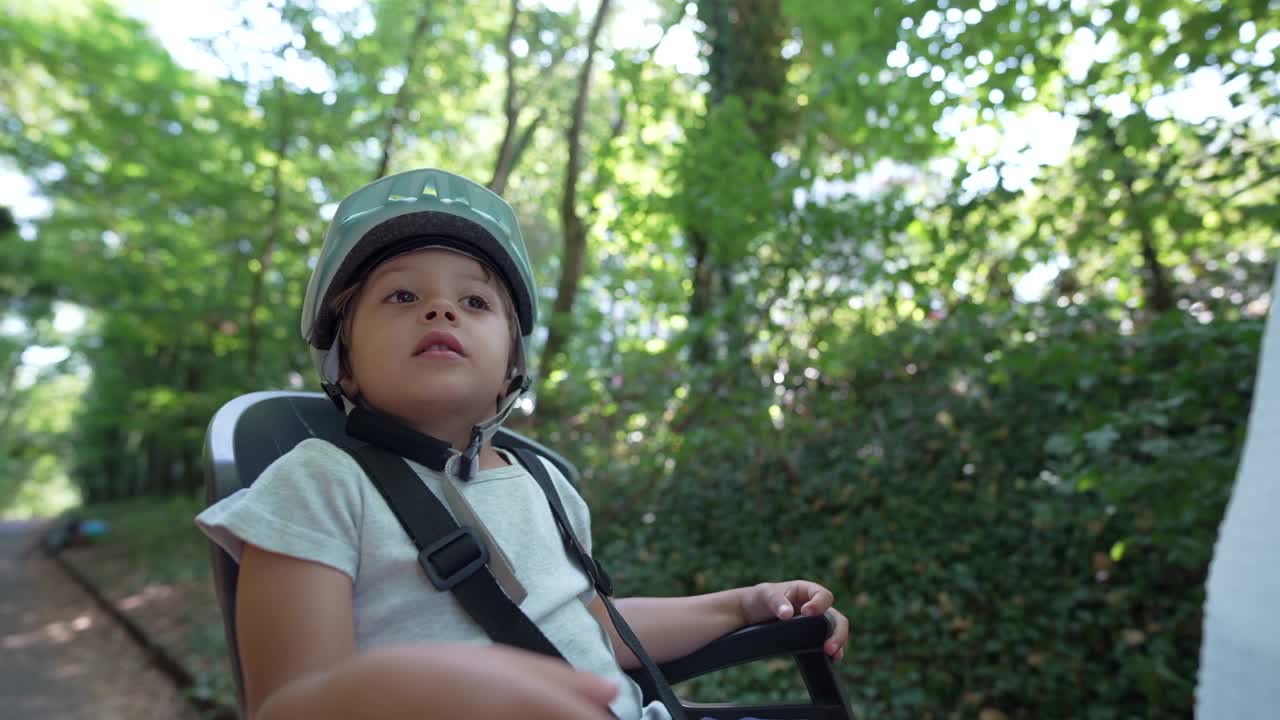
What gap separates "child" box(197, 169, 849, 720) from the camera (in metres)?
0.75

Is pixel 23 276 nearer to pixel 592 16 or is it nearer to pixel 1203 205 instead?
pixel 592 16

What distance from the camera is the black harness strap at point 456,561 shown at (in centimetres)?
106

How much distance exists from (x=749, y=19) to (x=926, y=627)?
15.0 feet

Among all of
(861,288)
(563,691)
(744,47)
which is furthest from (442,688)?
(744,47)

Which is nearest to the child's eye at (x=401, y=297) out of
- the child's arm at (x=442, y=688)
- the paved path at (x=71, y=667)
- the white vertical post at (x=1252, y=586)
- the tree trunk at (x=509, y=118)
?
the child's arm at (x=442, y=688)

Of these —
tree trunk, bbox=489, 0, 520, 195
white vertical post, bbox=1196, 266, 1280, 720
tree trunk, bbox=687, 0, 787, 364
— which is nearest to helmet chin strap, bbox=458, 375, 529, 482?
white vertical post, bbox=1196, 266, 1280, 720

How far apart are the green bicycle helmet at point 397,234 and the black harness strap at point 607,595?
187mm

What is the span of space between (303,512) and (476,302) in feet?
1.39

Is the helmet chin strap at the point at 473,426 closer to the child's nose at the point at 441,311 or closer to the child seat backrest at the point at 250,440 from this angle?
the child seat backrest at the point at 250,440

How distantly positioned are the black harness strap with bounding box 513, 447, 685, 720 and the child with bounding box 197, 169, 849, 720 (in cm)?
2

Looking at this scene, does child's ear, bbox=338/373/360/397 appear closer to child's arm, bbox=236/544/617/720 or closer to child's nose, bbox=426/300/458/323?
child's nose, bbox=426/300/458/323

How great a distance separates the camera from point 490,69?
7.94 m

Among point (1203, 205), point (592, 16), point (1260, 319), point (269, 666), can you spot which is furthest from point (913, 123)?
point (592, 16)

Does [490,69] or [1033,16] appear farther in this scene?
[490,69]
